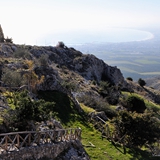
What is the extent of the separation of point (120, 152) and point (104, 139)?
3149 millimetres

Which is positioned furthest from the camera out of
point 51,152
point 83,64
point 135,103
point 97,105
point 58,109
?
point 83,64

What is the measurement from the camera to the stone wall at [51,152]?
16.5m

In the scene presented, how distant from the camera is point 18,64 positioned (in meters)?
44.1

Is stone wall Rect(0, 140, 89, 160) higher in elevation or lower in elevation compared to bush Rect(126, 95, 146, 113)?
higher

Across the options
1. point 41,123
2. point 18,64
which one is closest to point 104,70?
point 18,64

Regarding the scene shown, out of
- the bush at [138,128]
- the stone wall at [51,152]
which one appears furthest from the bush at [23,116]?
the bush at [138,128]

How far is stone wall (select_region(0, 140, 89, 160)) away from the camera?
16531 mm

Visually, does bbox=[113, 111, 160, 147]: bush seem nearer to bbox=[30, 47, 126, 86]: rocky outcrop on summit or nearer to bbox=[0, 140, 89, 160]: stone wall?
bbox=[0, 140, 89, 160]: stone wall

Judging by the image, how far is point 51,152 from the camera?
19031 mm

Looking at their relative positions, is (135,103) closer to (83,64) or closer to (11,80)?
(11,80)

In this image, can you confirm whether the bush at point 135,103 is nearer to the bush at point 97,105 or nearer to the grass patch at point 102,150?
the bush at point 97,105

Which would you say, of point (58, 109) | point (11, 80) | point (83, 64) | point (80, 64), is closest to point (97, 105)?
point (58, 109)

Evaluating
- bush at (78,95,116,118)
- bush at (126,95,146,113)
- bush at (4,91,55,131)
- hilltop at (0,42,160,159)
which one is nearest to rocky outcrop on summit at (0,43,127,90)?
hilltop at (0,42,160,159)

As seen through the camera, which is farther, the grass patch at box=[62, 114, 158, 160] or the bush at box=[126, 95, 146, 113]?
the bush at box=[126, 95, 146, 113]
